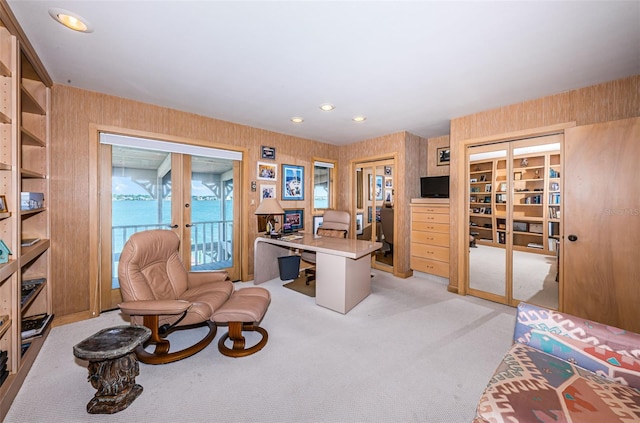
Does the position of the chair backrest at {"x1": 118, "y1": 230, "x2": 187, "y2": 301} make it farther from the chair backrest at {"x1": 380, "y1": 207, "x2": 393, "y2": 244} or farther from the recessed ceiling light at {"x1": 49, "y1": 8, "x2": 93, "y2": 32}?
the chair backrest at {"x1": 380, "y1": 207, "x2": 393, "y2": 244}

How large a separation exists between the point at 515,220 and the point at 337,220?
2.47 meters

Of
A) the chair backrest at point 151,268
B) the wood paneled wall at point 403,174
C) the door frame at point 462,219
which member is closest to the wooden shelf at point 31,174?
the chair backrest at point 151,268

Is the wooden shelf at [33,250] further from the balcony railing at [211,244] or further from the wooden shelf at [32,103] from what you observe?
the wooden shelf at [32,103]

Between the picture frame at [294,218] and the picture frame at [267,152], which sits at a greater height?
the picture frame at [267,152]

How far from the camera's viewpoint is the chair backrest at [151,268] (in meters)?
2.11

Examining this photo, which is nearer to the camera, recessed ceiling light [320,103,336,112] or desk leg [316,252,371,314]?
desk leg [316,252,371,314]

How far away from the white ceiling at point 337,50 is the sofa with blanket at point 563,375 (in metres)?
1.94

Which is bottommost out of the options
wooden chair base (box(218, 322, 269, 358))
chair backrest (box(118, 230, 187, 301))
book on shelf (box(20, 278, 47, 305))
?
wooden chair base (box(218, 322, 269, 358))

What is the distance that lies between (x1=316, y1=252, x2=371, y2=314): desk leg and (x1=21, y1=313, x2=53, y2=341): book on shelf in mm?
2614

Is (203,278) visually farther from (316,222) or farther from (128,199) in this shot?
(316,222)

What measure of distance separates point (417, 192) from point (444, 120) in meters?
1.37

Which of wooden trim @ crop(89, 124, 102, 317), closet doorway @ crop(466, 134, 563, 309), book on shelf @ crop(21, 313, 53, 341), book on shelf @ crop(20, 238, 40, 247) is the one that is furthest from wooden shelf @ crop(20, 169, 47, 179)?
closet doorway @ crop(466, 134, 563, 309)

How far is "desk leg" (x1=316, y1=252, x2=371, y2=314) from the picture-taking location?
302 centimetres

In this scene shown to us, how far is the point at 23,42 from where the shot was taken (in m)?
1.91
